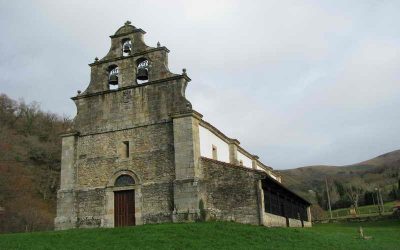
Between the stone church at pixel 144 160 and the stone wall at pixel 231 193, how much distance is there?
0.17 feet

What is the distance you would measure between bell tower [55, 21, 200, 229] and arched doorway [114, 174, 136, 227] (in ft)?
0.57

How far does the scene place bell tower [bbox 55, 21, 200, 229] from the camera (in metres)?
24.1

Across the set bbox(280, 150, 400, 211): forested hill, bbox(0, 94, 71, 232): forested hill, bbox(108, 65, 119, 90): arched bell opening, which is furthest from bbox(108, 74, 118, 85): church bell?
bbox(280, 150, 400, 211): forested hill

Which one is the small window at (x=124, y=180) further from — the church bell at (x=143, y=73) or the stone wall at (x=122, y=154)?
the church bell at (x=143, y=73)

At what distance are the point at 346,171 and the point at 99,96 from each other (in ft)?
447

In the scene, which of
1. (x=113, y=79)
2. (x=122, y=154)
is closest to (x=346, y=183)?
(x=113, y=79)

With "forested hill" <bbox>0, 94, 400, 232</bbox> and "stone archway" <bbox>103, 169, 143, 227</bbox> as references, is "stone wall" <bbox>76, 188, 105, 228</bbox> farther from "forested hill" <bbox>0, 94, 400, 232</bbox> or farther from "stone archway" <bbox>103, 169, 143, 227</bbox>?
"forested hill" <bbox>0, 94, 400, 232</bbox>

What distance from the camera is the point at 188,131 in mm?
24109

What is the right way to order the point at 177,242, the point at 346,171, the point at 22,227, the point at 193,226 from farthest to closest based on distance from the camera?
the point at 346,171 → the point at 22,227 → the point at 193,226 → the point at 177,242

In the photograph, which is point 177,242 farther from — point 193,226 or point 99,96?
point 99,96

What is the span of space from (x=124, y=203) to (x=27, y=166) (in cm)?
3248

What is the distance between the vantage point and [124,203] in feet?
82.4

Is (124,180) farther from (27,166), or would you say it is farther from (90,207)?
(27,166)

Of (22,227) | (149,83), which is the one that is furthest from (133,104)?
(22,227)
